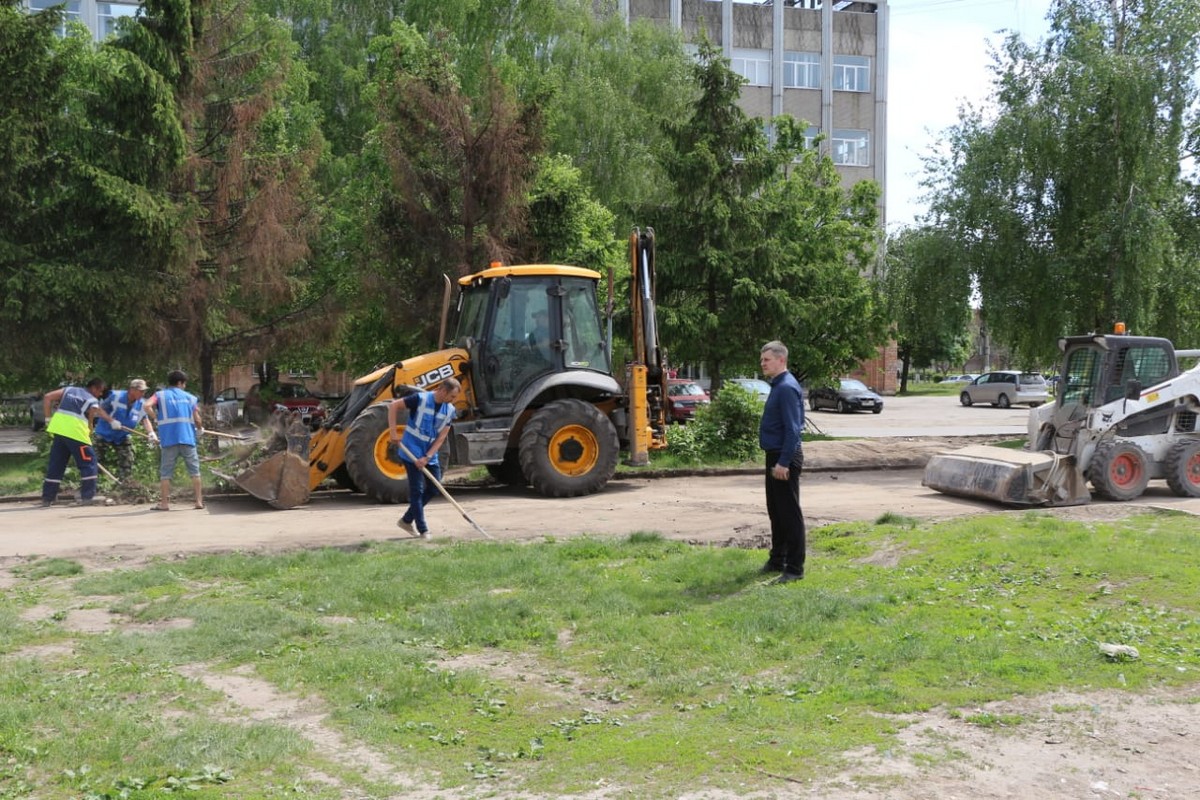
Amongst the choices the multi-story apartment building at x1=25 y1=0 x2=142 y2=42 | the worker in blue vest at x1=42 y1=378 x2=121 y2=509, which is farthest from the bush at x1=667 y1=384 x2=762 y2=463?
the multi-story apartment building at x1=25 y1=0 x2=142 y2=42

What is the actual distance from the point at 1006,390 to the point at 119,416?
131 ft

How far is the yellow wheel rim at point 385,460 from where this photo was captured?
13.9 meters

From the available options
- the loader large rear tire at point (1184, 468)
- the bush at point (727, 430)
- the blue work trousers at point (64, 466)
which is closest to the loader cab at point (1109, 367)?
the loader large rear tire at point (1184, 468)

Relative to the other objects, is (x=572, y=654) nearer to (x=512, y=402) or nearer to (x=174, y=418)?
(x=512, y=402)

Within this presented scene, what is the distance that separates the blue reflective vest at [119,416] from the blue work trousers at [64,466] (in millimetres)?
694

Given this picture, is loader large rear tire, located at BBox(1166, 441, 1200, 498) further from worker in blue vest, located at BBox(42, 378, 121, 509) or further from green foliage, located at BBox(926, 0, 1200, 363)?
worker in blue vest, located at BBox(42, 378, 121, 509)

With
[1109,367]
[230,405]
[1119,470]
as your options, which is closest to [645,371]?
[1109,367]

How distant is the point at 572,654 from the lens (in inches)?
275

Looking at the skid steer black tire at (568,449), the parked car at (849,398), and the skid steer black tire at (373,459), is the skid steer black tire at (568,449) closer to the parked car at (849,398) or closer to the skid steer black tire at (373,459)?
the skid steer black tire at (373,459)

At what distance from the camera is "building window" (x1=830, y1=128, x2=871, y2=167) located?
2281 inches

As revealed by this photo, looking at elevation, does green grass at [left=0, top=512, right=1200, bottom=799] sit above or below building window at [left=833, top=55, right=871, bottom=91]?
below

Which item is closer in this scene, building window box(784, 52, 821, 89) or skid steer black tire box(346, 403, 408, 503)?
skid steer black tire box(346, 403, 408, 503)

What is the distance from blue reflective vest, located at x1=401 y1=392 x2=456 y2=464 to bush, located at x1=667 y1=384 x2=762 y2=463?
8.02 metres

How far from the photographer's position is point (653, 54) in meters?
35.9
